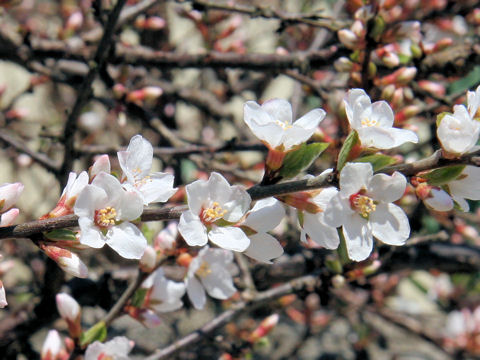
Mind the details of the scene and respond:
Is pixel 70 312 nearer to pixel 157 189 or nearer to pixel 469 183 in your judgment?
pixel 157 189

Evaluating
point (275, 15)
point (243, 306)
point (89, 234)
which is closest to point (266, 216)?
point (89, 234)

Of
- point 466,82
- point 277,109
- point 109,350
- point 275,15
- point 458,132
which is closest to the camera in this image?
point 458,132

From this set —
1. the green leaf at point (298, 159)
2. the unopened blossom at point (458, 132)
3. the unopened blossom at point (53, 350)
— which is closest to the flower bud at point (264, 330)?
the unopened blossom at point (53, 350)

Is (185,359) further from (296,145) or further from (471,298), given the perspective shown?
(471,298)

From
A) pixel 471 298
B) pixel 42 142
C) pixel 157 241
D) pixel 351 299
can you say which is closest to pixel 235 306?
pixel 157 241

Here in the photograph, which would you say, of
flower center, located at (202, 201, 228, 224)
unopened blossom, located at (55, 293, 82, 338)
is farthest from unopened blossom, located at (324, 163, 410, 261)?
unopened blossom, located at (55, 293, 82, 338)

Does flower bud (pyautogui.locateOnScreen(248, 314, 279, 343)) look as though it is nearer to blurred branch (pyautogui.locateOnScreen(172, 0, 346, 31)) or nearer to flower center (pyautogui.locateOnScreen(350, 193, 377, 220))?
flower center (pyautogui.locateOnScreen(350, 193, 377, 220))

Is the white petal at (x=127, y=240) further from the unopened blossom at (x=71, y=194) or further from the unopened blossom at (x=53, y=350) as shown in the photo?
the unopened blossom at (x=53, y=350)
